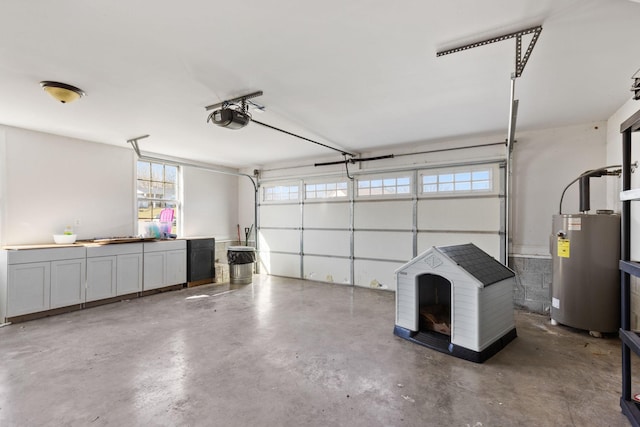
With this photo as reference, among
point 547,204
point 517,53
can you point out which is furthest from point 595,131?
point 517,53

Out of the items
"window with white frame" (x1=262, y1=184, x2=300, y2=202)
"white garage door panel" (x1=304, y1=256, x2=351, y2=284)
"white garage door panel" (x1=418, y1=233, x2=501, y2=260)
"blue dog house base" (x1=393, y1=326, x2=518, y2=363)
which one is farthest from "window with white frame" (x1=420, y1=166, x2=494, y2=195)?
"window with white frame" (x1=262, y1=184, x2=300, y2=202)

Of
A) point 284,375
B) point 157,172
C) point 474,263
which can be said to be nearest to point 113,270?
point 157,172

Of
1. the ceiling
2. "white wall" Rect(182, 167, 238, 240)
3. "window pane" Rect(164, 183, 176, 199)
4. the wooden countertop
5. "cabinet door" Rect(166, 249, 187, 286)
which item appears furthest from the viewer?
"white wall" Rect(182, 167, 238, 240)

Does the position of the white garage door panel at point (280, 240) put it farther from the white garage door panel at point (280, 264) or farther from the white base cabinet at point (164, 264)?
the white base cabinet at point (164, 264)

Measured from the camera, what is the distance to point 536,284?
445 cm

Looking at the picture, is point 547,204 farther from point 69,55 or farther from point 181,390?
point 69,55

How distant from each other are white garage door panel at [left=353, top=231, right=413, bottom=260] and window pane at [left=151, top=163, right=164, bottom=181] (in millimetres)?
4187

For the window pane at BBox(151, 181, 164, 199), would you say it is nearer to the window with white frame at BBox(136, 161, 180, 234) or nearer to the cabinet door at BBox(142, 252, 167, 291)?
the window with white frame at BBox(136, 161, 180, 234)

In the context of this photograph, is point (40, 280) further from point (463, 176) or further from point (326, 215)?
point (463, 176)

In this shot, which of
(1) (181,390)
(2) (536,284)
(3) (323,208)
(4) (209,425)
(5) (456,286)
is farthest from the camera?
(3) (323,208)

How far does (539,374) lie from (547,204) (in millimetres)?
2739

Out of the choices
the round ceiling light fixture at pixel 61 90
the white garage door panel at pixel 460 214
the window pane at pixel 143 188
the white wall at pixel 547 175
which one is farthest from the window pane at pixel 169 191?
the white wall at pixel 547 175

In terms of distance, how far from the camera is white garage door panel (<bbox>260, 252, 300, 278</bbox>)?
6.95 meters

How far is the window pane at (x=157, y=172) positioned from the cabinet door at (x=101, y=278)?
1.97 m
